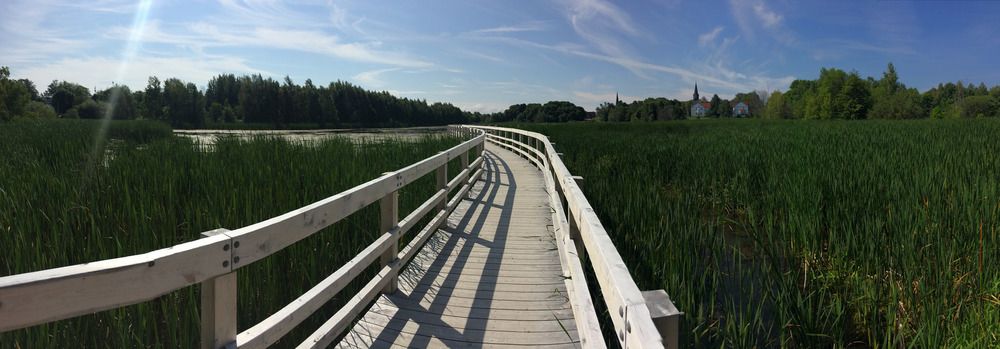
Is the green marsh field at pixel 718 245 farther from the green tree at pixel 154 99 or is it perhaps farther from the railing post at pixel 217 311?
the green tree at pixel 154 99

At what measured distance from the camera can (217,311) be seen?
189 cm

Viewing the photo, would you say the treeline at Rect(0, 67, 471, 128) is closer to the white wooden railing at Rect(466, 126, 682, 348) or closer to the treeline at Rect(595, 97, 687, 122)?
the treeline at Rect(595, 97, 687, 122)

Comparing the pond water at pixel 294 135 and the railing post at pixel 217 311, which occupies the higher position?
the pond water at pixel 294 135

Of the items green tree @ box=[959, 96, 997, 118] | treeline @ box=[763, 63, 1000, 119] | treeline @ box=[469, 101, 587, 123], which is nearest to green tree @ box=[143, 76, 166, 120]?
treeline @ box=[469, 101, 587, 123]

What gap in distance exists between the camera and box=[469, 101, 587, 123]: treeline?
154 meters

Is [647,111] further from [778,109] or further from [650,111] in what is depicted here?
[778,109]

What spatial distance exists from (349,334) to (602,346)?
1.95m

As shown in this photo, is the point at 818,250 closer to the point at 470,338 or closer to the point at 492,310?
the point at 492,310

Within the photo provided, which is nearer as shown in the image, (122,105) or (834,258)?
(834,258)

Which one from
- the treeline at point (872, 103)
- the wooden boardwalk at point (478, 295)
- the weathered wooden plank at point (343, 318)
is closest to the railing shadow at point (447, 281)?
the wooden boardwalk at point (478, 295)

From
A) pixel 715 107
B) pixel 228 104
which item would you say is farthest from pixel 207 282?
pixel 715 107

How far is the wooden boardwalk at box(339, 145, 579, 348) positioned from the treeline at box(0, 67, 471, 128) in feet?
206

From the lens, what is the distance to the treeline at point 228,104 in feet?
257

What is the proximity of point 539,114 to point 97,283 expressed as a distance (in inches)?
5892
